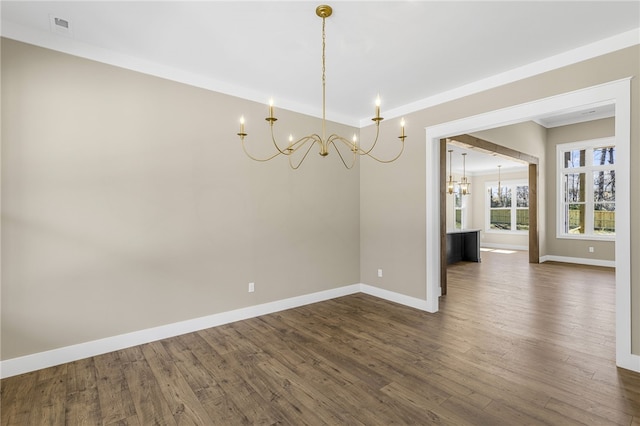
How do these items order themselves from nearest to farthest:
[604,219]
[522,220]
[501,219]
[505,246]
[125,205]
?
[125,205]
[604,219]
[522,220]
[505,246]
[501,219]

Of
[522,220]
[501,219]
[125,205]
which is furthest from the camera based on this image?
[501,219]

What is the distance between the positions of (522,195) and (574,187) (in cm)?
338

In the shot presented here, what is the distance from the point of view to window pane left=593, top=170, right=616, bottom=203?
7109 millimetres

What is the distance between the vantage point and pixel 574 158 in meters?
7.57

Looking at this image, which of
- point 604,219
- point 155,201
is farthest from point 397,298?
point 604,219

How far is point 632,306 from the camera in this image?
8.37 ft

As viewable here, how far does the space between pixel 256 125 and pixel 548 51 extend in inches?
127

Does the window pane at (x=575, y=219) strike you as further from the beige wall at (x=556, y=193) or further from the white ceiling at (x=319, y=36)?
the white ceiling at (x=319, y=36)

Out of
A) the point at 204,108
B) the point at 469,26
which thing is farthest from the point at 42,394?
the point at 469,26

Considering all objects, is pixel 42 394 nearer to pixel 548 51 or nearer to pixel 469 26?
pixel 469 26

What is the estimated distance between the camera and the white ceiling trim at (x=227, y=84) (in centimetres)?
258

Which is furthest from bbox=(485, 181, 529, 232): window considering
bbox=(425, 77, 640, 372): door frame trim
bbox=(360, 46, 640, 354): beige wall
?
bbox=(425, 77, 640, 372): door frame trim

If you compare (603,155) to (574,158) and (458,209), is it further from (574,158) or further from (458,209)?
(458,209)

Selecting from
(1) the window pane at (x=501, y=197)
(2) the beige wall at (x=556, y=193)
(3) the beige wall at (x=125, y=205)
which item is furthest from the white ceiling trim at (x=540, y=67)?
Answer: (1) the window pane at (x=501, y=197)
